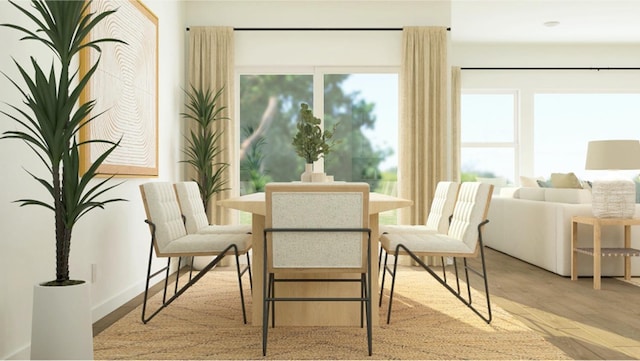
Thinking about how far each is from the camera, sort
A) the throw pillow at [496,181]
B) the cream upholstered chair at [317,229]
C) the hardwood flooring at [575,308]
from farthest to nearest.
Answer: the throw pillow at [496,181]
the hardwood flooring at [575,308]
the cream upholstered chair at [317,229]

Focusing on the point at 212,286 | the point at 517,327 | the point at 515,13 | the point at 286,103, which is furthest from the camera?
the point at 515,13

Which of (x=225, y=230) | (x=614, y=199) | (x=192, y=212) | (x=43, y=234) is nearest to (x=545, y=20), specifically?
(x=614, y=199)

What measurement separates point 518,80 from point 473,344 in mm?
6461

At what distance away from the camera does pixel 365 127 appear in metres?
6.21

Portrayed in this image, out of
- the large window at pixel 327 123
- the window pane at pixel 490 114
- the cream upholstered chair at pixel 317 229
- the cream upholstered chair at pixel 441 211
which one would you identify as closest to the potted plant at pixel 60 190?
the cream upholstered chair at pixel 317 229

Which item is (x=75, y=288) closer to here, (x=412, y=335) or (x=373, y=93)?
(x=412, y=335)

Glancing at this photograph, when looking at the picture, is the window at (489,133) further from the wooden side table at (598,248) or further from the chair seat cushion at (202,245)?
the chair seat cushion at (202,245)

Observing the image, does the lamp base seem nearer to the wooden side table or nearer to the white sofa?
the wooden side table

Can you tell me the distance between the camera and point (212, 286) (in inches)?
182

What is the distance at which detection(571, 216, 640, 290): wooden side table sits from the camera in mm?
4457

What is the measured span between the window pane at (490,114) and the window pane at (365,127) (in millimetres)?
2870

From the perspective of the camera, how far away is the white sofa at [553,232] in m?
4.89

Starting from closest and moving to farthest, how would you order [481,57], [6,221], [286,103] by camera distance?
[6,221]
[286,103]
[481,57]

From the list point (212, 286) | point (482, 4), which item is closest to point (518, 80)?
point (482, 4)
